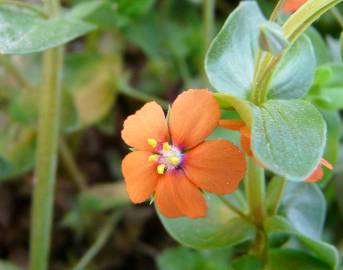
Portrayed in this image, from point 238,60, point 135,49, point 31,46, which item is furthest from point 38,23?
point 135,49

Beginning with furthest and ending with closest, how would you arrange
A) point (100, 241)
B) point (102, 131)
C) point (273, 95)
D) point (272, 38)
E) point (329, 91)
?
point (102, 131) < point (100, 241) < point (329, 91) < point (273, 95) < point (272, 38)

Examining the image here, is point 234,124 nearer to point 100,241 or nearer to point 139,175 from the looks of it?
point 139,175

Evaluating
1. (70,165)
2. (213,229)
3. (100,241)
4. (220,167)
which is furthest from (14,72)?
(220,167)

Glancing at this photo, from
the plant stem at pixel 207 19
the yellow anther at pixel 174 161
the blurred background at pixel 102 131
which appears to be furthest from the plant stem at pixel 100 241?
the yellow anther at pixel 174 161

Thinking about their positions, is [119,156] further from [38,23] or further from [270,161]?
[270,161]

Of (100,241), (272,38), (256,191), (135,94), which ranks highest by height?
(272,38)

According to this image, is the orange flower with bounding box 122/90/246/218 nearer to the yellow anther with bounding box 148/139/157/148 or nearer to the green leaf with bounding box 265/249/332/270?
the yellow anther with bounding box 148/139/157/148
